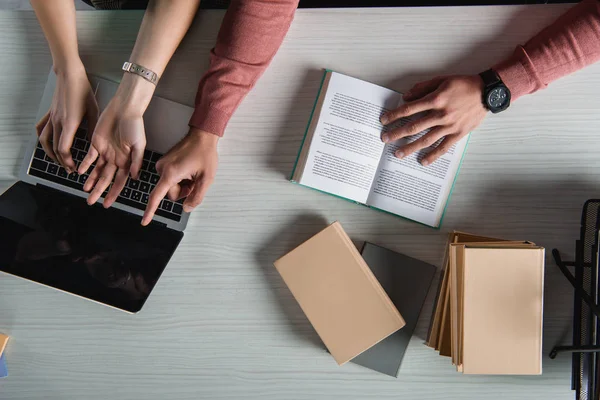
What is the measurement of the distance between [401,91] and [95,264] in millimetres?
622

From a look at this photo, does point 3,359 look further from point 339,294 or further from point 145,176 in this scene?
point 339,294

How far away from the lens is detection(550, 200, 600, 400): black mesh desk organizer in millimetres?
736

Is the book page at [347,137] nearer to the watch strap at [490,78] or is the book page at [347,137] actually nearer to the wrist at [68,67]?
the watch strap at [490,78]

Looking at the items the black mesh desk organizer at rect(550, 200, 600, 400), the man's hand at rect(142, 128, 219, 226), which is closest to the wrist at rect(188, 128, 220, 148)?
the man's hand at rect(142, 128, 219, 226)

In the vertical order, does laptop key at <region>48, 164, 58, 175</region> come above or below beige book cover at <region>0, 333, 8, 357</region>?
above

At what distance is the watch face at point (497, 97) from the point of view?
789 millimetres

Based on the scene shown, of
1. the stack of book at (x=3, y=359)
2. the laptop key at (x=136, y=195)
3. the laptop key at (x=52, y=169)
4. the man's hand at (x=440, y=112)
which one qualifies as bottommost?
the stack of book at (x=3, y=359)

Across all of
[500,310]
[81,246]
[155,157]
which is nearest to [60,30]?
[155,157]

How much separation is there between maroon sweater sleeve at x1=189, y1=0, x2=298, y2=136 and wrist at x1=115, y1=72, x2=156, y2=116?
9 centimetres

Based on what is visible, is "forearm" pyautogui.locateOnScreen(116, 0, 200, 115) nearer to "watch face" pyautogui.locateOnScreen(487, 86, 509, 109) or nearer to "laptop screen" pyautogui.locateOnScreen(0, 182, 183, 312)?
"laptop screen" pyautogui.locateOnScreen(0, 182, 183, 312)

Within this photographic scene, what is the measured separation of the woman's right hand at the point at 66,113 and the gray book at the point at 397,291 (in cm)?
55

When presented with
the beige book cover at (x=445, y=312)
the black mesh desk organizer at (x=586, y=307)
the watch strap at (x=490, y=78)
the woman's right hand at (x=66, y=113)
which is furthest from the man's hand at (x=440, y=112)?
the woman's right hand at (x=66, y=113)

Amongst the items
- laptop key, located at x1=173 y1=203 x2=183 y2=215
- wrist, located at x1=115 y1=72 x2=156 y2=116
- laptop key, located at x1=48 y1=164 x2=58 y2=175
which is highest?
wrist, located at x1=115 y1=72 x2=156 y2=116

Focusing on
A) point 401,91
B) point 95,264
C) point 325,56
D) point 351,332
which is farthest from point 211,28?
point 351,332
